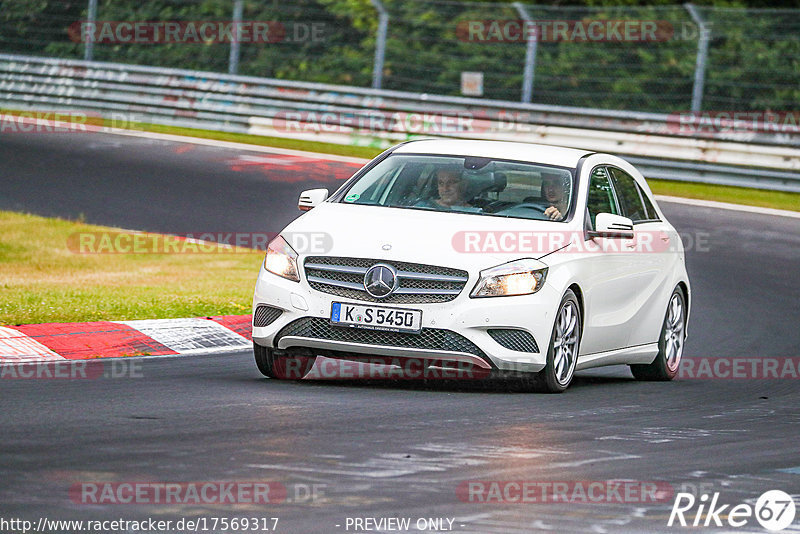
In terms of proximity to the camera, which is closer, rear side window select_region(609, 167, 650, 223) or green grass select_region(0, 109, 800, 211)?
rear side window select_region(609, 167, 650, 223)

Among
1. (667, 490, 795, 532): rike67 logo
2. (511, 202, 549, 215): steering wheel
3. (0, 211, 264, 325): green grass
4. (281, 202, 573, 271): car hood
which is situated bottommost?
(0, 211, 264, 325): green grass

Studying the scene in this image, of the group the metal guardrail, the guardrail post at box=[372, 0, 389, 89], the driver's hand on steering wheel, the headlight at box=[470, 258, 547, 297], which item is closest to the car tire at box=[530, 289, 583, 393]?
the headlight at box=[470, 258, 547, 297]

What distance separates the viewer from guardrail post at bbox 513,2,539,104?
2466cm

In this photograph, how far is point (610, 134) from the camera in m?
24.2

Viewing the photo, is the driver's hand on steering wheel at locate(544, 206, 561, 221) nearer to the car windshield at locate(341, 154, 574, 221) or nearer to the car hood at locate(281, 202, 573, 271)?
the car windshield at locate(341, 154, 574, 221)

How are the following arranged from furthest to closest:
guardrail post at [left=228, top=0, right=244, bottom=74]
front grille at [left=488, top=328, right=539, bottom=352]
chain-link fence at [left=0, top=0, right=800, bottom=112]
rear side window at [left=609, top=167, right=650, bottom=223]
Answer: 1. guardrail post at [left=228, top=0, right=244, bottom=74]
2. chain-link fence at [left=0, top=0, right=800, bottom=112]
3. rear side window at [left=609, top=167, right=650, bottom=223]
4. front grille at [left=488, top=328, right=539, bottom=352]

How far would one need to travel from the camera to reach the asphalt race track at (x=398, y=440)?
19.2 feet

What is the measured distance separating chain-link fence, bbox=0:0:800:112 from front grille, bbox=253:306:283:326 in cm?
1522

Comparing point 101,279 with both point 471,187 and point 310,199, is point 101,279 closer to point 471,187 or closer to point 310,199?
point 310,199

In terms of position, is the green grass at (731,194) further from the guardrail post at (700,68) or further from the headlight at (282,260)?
the headlight at (282,260)

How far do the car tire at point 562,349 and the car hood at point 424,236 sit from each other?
0.38 metres

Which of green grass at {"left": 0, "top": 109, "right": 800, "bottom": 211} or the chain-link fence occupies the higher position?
the chain-link fence

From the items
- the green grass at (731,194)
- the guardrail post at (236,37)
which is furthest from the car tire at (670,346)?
the guardrail post at (236,37)

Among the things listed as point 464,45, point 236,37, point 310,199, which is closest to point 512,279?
point 310,199
